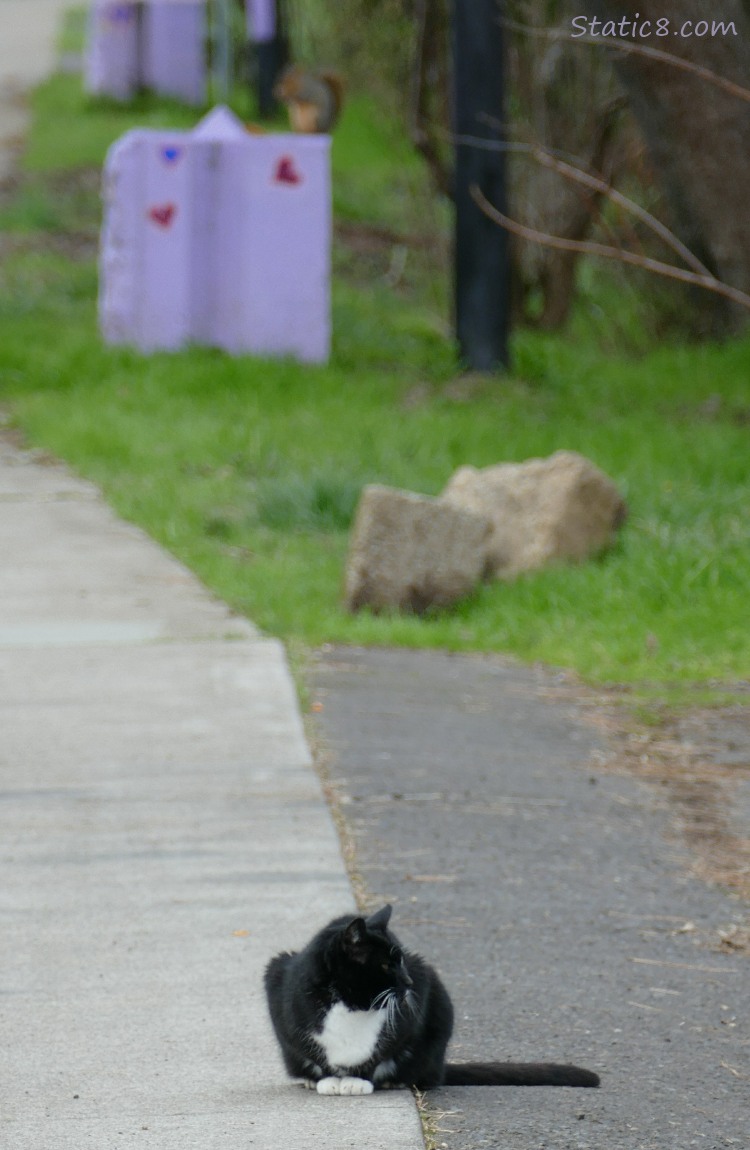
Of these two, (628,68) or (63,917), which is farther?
(628,68)

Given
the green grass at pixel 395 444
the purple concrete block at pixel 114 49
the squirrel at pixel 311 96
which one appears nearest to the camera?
the green grass at pixel 395 444

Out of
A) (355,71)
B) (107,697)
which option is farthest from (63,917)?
(355,71)

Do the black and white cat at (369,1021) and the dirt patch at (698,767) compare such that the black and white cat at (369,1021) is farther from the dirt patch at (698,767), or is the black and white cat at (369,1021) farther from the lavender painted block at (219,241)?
the lavender painted block at (219,241)

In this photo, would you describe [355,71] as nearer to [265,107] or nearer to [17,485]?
[265,107]

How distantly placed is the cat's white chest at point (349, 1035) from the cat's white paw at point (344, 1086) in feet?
0.10

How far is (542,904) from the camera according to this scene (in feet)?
14.6

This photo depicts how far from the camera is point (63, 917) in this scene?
4.29m

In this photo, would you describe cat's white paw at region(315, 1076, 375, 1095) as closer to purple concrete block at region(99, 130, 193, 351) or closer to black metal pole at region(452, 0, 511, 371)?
black metal pole at region(452, 0, 511, 371)

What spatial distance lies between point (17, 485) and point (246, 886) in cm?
534

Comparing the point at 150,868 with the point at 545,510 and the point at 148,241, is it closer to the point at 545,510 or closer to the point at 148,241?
the point at 545,510

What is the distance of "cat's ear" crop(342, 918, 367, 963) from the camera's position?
10.4ft

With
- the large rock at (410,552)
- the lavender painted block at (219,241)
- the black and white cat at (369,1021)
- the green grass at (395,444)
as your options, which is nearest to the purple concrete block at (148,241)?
the lavender painted block at (219,241)

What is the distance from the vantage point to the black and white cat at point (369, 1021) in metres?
3.18

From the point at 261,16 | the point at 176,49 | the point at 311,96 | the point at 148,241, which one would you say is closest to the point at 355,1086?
the point at 148,241
